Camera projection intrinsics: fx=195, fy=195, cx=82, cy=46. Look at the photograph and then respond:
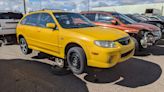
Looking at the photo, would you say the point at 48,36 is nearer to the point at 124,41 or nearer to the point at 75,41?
the point at 75,41

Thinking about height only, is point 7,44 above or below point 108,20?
below

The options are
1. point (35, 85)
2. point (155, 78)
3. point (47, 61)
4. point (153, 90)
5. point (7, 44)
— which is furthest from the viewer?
point (7, 44)

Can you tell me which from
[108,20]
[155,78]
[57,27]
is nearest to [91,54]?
[57,27]

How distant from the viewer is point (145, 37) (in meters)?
7.42

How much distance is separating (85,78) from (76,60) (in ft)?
1.72

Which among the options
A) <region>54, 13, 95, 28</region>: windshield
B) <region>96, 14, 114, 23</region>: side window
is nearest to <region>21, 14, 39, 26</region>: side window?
<region>54, 13, 95, 28</region>: windshield

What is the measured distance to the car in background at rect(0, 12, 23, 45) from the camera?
9.30m

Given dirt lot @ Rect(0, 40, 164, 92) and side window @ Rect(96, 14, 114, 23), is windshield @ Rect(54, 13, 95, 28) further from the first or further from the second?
side window @ Rect(96, 14, 114, 23)

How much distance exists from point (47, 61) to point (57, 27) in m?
1.67

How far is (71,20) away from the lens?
5914 millimetres

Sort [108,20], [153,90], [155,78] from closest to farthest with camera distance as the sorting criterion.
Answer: [153,90]
[155,78]
[108,20]

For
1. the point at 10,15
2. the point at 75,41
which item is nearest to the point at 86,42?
the point at 75,41

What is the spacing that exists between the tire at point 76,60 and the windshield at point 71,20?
0.89 m

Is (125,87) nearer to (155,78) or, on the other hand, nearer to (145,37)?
(155,78)
